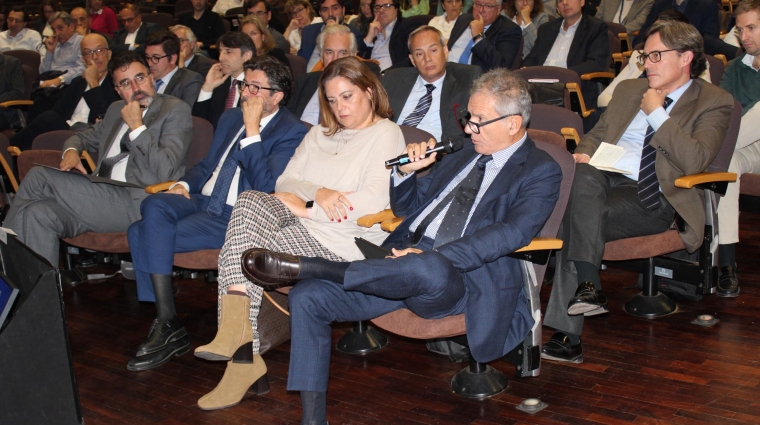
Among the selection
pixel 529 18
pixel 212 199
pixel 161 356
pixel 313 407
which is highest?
pixel 529 18

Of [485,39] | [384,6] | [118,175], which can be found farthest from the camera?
[384,6]

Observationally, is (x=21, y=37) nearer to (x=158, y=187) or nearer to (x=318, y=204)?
(x=158, y=187)

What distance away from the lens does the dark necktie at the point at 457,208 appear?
2.44 meters

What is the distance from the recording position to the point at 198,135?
12.0 feet

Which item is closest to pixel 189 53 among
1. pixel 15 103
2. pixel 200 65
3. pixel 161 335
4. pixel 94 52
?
pixel 200 65

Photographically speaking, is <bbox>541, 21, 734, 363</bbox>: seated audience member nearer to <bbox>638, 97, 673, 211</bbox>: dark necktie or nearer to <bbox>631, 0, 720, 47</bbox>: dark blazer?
<bbox>638, 97, 673, 211</bbox>: dark necktie

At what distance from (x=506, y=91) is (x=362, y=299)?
2.57ft

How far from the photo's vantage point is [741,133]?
3.40 metres

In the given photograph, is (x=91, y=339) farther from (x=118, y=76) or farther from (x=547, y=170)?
(x=547, y=170)

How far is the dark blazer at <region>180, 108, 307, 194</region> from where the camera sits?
10.1 ft

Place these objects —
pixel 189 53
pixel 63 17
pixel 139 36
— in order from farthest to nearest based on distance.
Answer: pixel 139 36 → pixel 63 17 → pixel 189 53

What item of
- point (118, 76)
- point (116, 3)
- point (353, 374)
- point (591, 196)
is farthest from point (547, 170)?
point (116, 3)

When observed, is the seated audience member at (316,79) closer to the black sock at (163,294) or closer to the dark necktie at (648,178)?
the black sock at (163,294)

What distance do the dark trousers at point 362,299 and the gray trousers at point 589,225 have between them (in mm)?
605
